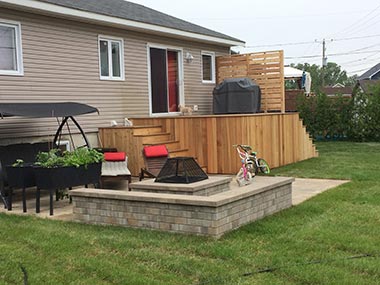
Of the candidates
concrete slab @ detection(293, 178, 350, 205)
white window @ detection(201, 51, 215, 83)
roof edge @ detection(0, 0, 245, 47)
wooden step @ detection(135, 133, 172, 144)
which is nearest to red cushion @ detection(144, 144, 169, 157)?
wooden step @ detection(135, 133, 172, 144)

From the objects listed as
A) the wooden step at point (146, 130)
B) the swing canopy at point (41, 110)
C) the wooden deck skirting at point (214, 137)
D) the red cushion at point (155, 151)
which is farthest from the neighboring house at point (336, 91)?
the swing canopy at point (41, 110)

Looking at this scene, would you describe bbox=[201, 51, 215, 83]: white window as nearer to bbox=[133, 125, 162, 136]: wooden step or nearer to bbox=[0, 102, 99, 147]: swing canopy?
bbox=[133, 125, 162, 136]: wooden step

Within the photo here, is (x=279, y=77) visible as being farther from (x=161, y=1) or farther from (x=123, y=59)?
(x=161, y=1)

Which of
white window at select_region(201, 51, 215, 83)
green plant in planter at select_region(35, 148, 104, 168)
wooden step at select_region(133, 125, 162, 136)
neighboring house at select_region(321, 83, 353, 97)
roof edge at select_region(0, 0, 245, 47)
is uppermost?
roof edge at select_region(0, 0, 245, 47)

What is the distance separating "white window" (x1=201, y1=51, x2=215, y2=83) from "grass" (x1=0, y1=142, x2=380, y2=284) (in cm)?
833

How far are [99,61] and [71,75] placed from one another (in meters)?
0.92

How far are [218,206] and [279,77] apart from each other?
8.23 metres

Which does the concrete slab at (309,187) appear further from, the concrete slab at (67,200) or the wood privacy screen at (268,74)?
the wood privacy screen at (268,74)

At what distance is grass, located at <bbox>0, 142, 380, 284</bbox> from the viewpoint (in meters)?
3.94

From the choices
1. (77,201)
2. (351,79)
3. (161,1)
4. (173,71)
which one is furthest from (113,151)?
(351,79)

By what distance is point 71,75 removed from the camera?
9.92m

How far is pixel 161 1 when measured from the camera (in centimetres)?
3269

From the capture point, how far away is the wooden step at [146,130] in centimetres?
987

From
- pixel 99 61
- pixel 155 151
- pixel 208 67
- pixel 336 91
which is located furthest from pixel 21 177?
pixel 336 91
